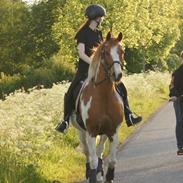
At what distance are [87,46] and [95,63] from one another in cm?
77

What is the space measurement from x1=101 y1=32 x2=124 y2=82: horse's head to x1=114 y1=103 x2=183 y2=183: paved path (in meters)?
2.05

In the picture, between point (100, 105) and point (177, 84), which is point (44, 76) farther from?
point (100, 105)

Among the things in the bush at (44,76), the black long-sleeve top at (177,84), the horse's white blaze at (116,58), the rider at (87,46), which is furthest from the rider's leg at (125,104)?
the bush at (44,76)

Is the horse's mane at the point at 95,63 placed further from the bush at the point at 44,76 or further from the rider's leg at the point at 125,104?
the bush at the point at 44,76

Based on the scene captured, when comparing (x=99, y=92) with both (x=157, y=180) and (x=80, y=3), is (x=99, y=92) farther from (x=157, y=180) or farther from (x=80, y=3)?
(x=80, y=3)

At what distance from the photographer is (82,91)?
31.9ft

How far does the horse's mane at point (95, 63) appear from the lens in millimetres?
9156

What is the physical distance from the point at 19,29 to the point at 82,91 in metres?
61.2

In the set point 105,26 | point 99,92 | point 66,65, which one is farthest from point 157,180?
point 66,65

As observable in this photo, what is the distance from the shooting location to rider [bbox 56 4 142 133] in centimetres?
979

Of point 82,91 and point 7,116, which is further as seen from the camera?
point 7,116

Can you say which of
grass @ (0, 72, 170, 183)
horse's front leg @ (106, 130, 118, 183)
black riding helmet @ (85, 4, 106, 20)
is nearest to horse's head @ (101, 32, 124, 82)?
black riding helmet @ (85, 4, 106, 20)

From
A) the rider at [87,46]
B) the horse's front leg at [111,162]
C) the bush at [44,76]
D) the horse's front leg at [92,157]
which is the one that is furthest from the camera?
the bush at [44,76]

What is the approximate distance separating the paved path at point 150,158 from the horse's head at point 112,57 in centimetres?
205
